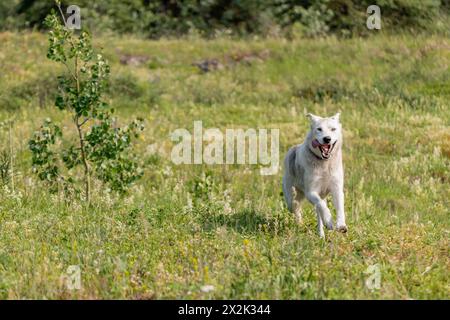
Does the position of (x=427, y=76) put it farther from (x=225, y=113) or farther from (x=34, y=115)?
(x=34, y=115)

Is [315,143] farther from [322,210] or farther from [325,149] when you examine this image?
[322,210]

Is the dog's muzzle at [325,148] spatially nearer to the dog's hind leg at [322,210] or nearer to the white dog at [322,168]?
the white dog at [322,168]

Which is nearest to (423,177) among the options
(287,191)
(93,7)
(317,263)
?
(287,191)

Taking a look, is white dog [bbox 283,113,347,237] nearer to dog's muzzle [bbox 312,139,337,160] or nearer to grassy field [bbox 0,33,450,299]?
dog's muzzle [bbox 312,139,337,160]

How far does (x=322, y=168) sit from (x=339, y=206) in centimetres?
55

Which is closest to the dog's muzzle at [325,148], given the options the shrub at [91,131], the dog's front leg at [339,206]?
the dog's front leg at [339,206]

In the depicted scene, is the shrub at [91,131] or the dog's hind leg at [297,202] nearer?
the dog's hind leg at [297,202]

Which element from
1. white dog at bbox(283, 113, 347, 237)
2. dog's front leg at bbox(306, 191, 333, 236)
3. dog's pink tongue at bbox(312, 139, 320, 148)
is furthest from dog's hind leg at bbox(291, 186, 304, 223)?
dog's pink tongue at bbox(312, 139, 320, 148)

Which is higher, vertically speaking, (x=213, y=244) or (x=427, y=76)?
(x=427, y=76)

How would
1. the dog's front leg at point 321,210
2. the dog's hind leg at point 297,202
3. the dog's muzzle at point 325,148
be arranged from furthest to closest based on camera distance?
the dog's hind leg at point 297,202 → the dog's muzzle at point 325,148 → the dog's front leg at point 321,210

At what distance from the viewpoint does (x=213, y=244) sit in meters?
8.74

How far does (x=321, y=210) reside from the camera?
9.29 meters

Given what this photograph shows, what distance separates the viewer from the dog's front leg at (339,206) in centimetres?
909

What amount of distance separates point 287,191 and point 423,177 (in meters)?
5.52
